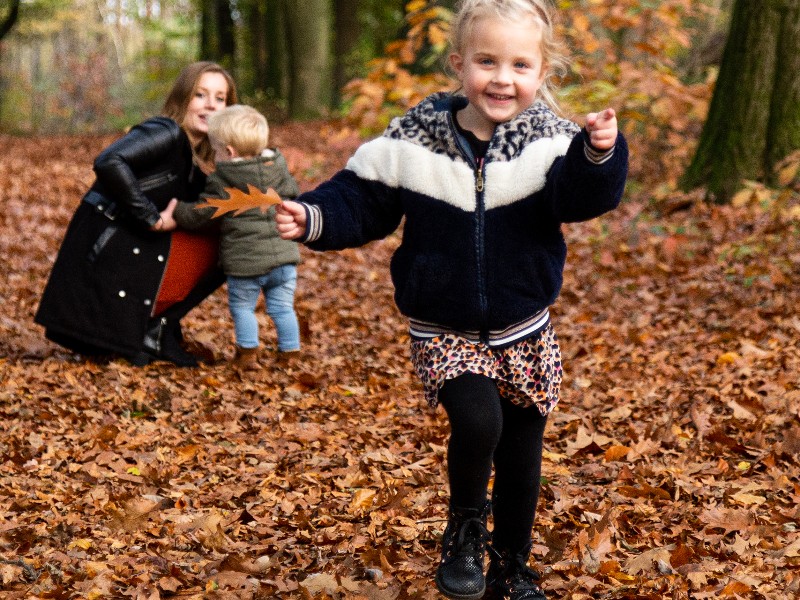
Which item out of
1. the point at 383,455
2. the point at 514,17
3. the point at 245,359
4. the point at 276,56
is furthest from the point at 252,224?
the point at 276,56

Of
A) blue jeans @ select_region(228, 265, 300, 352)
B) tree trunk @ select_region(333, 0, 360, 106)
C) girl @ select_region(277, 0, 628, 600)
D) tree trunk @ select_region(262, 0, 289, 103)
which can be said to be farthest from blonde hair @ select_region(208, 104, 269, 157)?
tree trunk @ select_region(262, 0, 289, 103)

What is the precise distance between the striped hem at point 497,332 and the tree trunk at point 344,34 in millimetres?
22320

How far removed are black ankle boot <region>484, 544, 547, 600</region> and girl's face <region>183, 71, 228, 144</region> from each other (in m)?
3.63

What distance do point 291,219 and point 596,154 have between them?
Result: 0.88m

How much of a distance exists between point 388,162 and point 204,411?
2679mm

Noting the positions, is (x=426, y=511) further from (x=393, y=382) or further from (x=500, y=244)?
(x=393, y=382)

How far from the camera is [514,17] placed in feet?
8.83

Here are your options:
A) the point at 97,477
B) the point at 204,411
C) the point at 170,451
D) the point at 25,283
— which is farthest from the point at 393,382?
the point at 25,283

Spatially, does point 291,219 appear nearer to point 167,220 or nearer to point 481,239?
point 481,239

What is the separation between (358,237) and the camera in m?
2.88

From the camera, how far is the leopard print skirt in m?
2.79

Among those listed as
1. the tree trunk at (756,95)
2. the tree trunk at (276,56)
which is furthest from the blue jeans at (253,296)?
the tree trunk at (276,56)

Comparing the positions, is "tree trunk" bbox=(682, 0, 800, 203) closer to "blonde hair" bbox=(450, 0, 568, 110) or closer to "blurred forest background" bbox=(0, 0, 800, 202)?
"blurred forest background" bbox=(0, 0, 800, 202)

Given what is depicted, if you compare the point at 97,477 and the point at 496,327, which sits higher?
the point at 496,327
